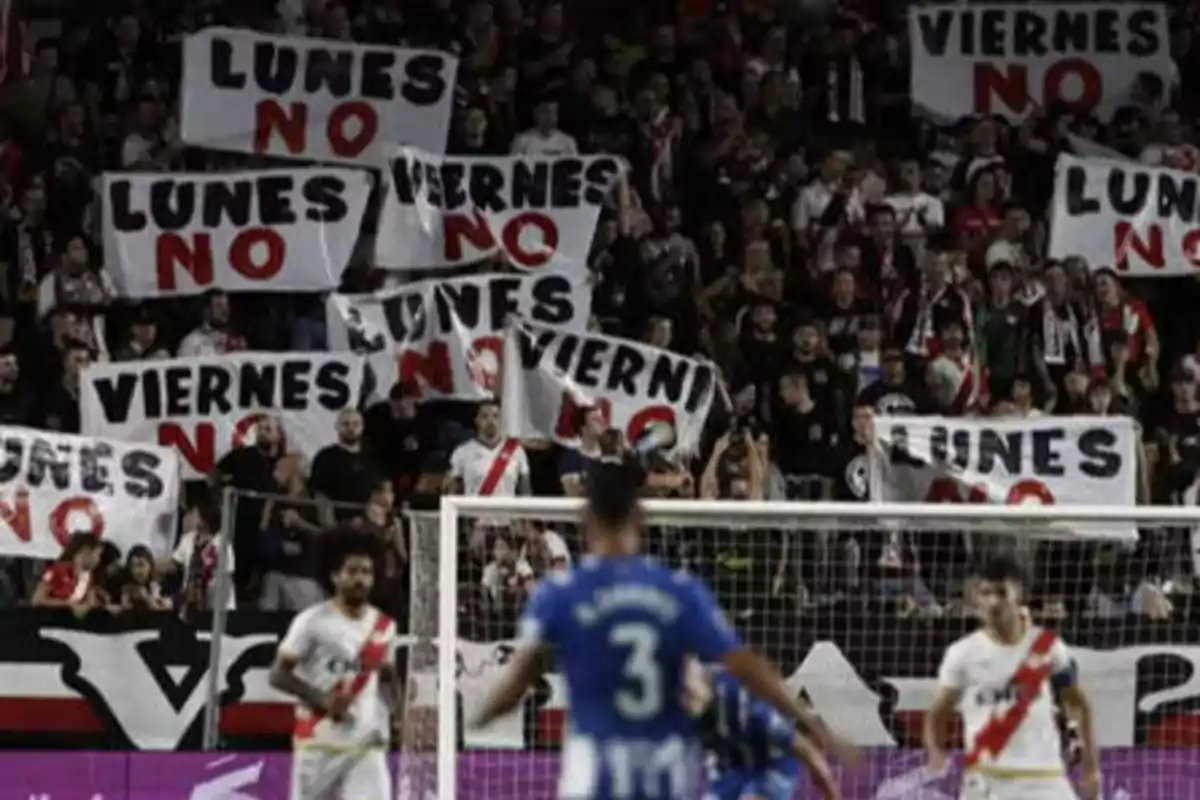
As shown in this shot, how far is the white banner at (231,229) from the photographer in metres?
18.2

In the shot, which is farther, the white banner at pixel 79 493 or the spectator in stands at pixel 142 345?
the spectator in stands at pixel 142 345

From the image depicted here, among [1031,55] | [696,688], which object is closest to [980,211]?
[1031,55]

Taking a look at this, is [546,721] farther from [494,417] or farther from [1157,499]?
[1157,499]

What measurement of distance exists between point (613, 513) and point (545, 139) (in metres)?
11.3

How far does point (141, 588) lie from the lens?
15078mm

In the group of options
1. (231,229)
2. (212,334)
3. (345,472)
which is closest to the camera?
(345,472)

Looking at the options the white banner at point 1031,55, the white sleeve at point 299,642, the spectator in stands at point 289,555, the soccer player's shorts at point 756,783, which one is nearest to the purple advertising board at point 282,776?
the spectator in stands at point 289,555

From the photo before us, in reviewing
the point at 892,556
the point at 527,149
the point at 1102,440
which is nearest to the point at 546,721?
the point at 892,556

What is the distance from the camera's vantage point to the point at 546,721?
47.9 feet

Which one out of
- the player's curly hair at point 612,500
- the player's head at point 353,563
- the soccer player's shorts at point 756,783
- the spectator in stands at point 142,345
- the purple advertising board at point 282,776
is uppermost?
the spectator in stands at point 142,345

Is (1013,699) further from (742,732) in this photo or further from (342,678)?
(342,678)

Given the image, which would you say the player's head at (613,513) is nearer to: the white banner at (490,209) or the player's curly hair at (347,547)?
the player's curly hair at (347,547)

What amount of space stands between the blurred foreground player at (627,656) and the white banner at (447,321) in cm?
967

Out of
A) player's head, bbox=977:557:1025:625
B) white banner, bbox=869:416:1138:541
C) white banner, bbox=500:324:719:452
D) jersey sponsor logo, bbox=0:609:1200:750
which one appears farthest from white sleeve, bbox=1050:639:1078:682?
white banner, bbox=500:324:719:452
